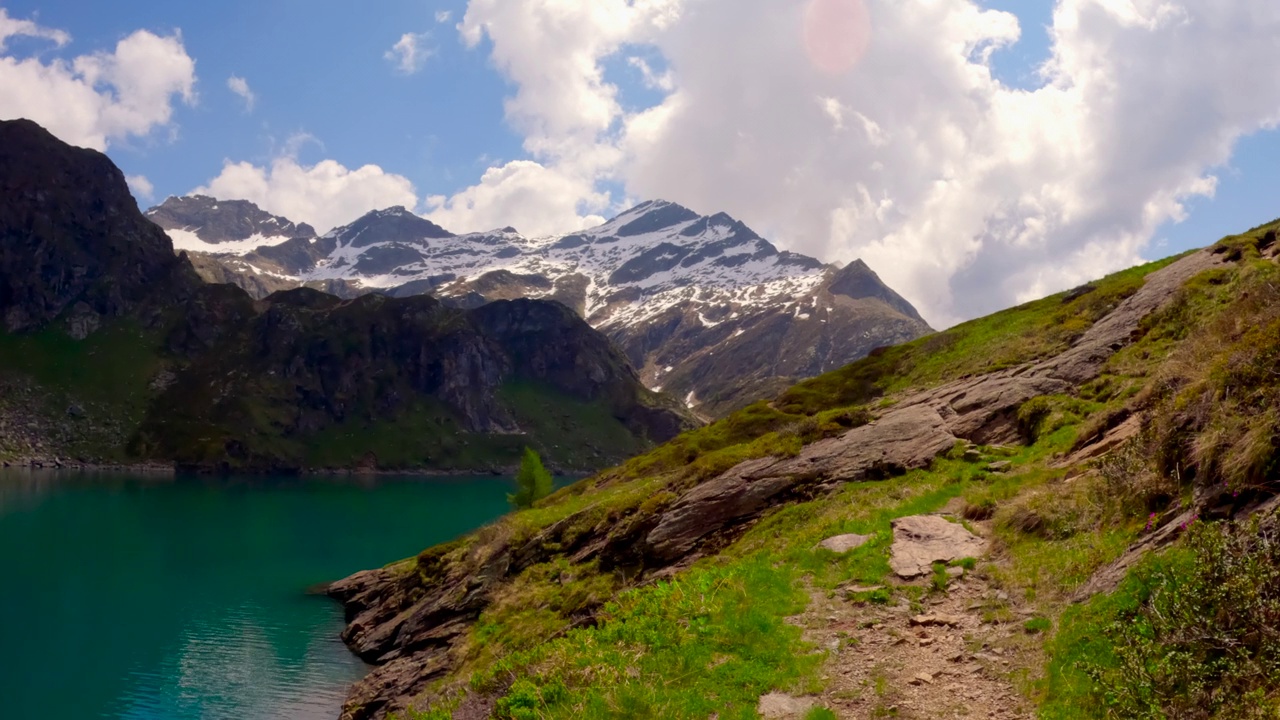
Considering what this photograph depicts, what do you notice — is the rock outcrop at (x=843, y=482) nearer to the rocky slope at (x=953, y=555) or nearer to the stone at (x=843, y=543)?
the rocky slope at (x=953, y=555)

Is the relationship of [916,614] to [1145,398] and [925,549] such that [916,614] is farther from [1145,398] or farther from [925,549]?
[1145,398]

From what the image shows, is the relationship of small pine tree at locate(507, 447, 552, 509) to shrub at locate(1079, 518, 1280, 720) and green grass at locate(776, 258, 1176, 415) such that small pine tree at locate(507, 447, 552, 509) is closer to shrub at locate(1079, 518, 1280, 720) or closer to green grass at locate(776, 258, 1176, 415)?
green grass at locate(776, 258, 1176, 415)

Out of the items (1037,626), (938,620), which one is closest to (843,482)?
(938,620)

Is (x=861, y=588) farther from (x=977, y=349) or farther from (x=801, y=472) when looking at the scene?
(x=977, y=349)

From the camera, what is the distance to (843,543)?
22.6 metres

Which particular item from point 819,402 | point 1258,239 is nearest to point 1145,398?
point 1258,239

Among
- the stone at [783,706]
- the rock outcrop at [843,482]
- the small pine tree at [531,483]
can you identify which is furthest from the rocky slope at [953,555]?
the small pine tree at [531,483]

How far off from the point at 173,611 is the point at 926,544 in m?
78.3

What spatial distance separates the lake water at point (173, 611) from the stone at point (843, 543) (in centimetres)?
4200

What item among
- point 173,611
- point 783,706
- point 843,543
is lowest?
point 173,611

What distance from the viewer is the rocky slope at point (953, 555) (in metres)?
13.6

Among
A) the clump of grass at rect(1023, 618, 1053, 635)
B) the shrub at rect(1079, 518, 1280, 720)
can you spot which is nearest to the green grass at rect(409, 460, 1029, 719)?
the clump of grass at rect(1023, 618, 1053, 635)

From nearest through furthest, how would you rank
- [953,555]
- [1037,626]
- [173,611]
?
[1037,626] → [953,555] → [173,611]

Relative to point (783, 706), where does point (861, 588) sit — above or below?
above
